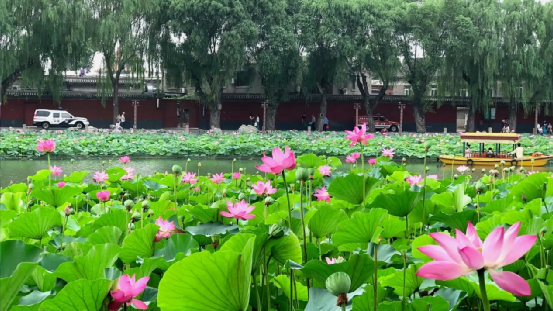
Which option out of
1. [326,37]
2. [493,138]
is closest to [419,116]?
[326,37]

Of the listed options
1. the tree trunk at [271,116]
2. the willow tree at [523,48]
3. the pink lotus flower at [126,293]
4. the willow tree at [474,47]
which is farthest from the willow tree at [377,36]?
the pink lotus flower at [126,293]

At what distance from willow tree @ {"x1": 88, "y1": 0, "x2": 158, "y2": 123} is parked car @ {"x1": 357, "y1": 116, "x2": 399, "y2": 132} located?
1044cm

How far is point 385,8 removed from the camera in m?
26.8

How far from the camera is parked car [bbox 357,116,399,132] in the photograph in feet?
102

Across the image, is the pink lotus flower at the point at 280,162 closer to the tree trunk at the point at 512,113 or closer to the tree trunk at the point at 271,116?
the tree trunk at the point at 271,116

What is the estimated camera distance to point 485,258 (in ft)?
2.82

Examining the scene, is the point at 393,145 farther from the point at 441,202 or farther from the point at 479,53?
the point at 441,202

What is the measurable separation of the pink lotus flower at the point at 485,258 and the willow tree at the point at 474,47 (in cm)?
2588

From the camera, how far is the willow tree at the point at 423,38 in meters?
26.1

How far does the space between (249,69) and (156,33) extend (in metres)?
5.22

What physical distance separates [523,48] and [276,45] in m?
9.31

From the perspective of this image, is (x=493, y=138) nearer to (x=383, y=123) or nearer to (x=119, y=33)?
(x=119, y=33)

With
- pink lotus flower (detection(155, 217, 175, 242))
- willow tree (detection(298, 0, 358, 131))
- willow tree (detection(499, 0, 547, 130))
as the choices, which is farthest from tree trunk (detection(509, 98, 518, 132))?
pink lotus flower (detection(155, 217, 175, 242))

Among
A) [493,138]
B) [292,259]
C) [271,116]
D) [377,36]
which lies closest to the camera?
[292,259]
